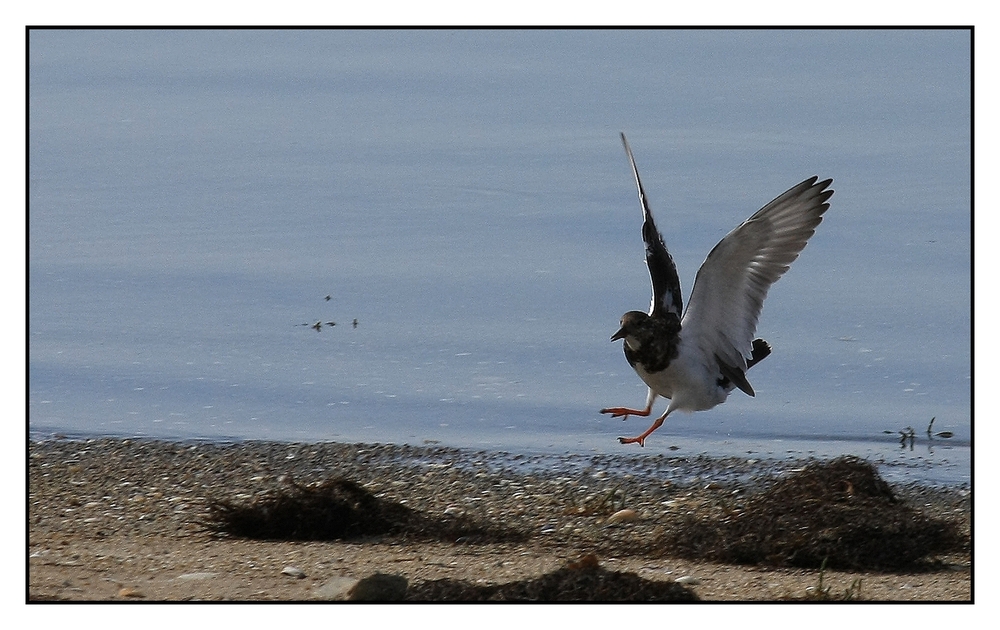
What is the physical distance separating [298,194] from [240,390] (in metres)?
4.51

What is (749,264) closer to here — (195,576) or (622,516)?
(622,516)

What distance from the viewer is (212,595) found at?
19.2 feet

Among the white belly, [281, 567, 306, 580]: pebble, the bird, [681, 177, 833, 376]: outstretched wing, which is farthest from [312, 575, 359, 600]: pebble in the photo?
[681, 177, 833, 376]: outstretched wing

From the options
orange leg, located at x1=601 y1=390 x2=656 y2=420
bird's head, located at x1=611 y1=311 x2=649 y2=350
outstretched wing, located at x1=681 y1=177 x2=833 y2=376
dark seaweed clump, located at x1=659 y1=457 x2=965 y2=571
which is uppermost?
outstretched wing, located at x1=681 y1=177 x2=833 y2=376

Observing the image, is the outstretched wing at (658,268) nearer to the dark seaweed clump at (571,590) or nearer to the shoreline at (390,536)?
the shoreline at (390,536)

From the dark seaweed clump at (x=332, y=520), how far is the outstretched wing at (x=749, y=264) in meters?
1.43

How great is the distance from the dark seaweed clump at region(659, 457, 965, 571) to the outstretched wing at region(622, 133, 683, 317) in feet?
3.45

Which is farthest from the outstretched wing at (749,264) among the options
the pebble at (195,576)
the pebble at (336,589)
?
the pebble at (195,576)

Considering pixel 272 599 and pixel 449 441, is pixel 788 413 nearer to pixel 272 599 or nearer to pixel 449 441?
pixel 449 441

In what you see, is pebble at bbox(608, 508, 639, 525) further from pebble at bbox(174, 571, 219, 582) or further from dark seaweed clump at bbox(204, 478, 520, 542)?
pebble at bbox(174, 571, 219, 582)

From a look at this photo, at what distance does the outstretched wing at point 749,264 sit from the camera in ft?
23.6

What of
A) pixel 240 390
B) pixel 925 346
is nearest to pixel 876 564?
pixel 925 346

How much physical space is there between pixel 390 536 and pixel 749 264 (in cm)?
209

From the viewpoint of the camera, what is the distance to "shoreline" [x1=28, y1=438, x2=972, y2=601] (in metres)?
6.10
